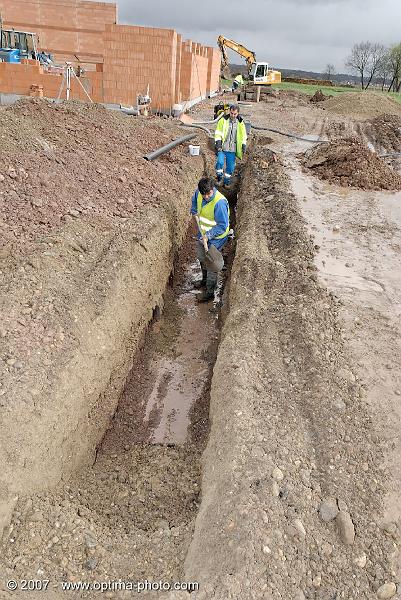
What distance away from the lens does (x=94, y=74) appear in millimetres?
16797

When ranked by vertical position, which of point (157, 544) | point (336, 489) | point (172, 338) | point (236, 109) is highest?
point (236, 109)

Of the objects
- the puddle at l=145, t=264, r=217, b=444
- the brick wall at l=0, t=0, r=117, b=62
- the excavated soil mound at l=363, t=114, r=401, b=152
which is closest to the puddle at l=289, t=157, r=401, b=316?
the puddle at l=145, t=264, r=217, b=444

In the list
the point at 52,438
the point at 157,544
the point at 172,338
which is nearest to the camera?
the point at 157,544

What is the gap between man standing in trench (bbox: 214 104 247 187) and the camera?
10.5 m

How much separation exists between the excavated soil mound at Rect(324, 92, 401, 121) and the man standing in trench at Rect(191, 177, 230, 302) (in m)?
21.8

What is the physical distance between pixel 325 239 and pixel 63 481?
6.14 metres

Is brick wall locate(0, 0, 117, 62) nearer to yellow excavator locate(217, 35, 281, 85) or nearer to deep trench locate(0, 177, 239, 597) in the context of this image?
yellow excavator locate(217, 35, 281, 85)

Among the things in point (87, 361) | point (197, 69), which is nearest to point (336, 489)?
point (87, 361)

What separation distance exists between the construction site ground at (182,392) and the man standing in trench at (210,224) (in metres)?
0.41

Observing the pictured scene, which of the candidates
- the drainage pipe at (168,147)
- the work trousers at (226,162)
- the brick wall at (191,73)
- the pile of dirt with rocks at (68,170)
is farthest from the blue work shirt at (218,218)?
the brick wall at (191,73)

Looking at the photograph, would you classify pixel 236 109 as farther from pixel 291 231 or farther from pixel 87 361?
pixel 87 361

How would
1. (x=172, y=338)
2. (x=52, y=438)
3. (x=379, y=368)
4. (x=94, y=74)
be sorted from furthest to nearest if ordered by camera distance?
(x=94, y=74)
(x=172, y=338)
(x=379, y=368)
(x=52, y=438)

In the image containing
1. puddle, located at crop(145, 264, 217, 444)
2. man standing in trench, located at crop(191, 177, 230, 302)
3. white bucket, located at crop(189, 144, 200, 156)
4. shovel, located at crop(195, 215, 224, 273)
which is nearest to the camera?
puddle, located at crop(145, 264, 217, 444)

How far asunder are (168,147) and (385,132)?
45.8ft
